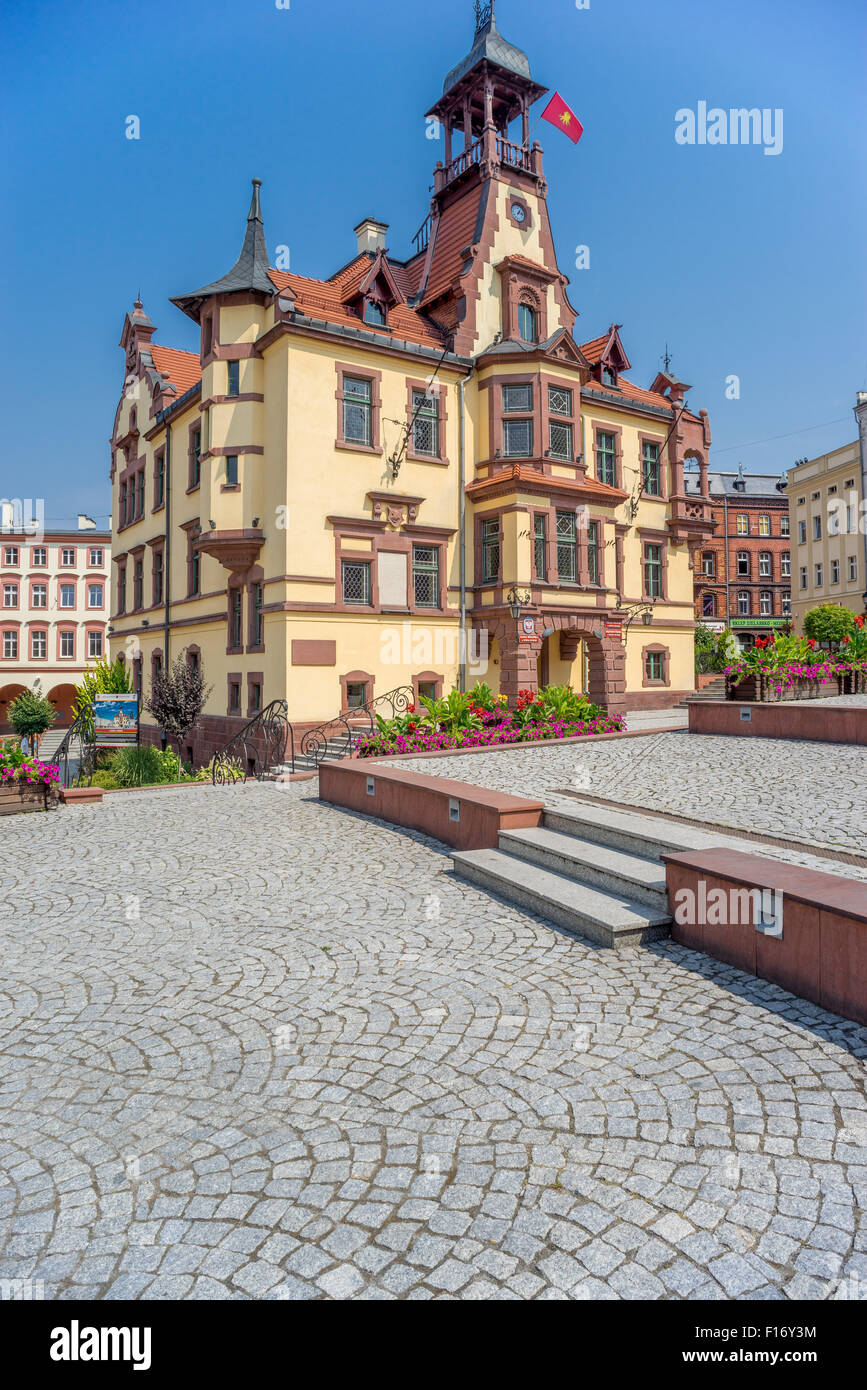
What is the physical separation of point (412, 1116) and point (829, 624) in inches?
1245

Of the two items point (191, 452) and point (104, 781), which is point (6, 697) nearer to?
point (191, 452)

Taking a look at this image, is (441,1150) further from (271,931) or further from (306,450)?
(306,450)

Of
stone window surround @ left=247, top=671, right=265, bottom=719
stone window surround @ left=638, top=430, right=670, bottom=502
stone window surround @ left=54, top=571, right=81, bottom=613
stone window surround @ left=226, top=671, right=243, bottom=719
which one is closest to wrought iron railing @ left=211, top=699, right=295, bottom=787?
stone window surround @ left=247, top=671, right=265, bottom=719

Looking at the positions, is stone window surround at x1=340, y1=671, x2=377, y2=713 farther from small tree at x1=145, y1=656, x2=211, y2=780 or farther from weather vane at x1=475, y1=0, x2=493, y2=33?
weather vane at x1=475, y1=0, x2=493, y2=33

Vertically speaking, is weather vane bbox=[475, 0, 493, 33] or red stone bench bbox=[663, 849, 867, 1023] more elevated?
weather vane bbox=[475, 0, 493, 33]

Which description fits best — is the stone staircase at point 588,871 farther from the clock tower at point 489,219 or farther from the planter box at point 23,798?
the clock tower at point 489,219

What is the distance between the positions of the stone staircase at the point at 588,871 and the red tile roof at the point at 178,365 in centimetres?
2515

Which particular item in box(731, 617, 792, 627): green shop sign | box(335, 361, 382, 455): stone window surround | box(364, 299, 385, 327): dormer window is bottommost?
box(731, 617, 792, 627): green shop sign

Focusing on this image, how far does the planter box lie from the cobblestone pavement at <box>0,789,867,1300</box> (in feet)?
21.0

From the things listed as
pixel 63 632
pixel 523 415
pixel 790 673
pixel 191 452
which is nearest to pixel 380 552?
pixel 523 415

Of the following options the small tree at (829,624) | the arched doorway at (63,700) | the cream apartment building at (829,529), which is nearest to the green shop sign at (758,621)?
the cream apartment building at (829,529)

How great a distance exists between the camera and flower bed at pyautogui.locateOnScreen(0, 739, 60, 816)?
12133 millimetres

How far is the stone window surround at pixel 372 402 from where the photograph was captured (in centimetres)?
1961

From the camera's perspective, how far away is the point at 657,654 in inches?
1082
